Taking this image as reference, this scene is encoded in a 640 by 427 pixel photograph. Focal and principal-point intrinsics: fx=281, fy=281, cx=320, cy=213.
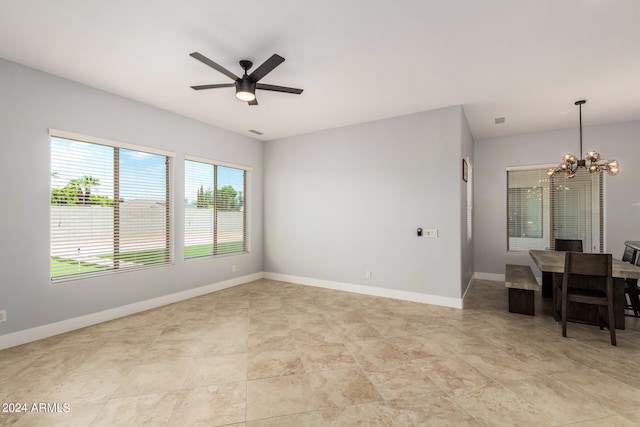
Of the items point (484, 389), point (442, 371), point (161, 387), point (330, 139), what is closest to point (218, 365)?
point (161, 387)

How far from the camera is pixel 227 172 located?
5.63 metres

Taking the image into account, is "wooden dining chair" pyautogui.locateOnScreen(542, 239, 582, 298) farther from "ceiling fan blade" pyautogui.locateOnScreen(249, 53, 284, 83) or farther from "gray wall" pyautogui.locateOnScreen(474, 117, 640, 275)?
"ceiling fan blade" pyautogui.locateOnScreen(249, 53, 284, 83)

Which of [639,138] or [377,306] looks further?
[639,138]

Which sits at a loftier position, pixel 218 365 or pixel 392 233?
pixel 392 233

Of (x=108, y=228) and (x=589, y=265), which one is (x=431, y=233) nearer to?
(x=589, y=265)

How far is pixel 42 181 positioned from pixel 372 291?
15.7 ft

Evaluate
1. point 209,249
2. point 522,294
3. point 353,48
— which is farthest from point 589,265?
point 209,249

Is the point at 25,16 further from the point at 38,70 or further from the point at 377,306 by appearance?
the point at 377,306

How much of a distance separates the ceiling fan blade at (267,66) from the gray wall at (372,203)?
2.68 metres

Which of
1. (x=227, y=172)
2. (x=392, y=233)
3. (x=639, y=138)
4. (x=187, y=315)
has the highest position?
(x=639, y=138)

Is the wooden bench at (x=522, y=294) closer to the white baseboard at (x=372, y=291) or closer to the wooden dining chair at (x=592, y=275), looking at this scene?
the wooden dining chair at (x=592, y=275)

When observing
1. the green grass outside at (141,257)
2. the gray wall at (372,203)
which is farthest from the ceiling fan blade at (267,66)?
the green grass outside at (141,257)

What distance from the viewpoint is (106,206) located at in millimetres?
3846

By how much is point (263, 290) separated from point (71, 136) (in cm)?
358
